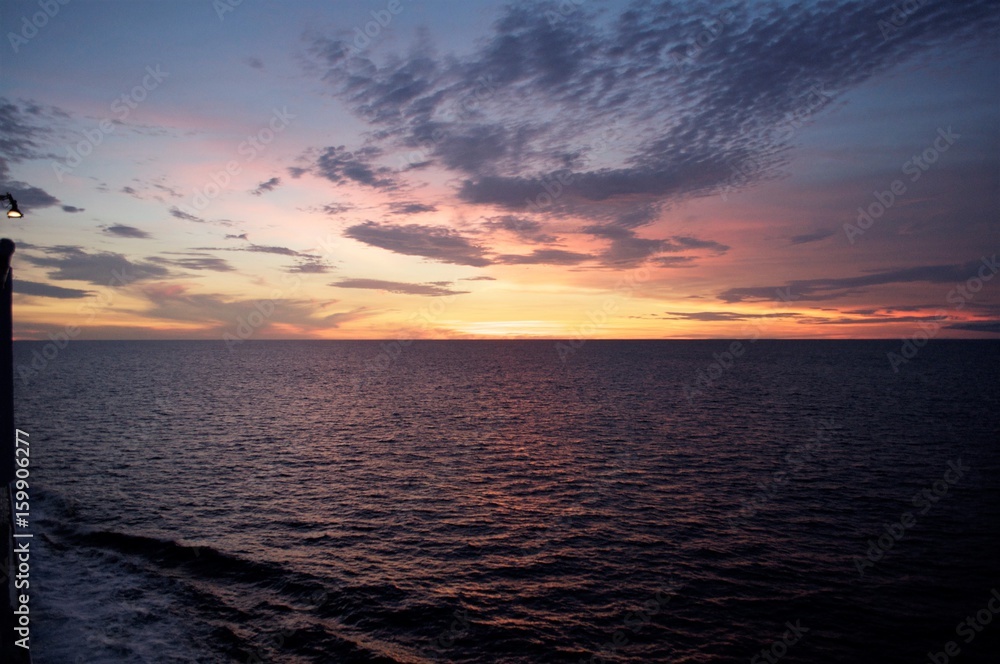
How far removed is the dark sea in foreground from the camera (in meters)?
22.4

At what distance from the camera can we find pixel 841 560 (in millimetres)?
28938

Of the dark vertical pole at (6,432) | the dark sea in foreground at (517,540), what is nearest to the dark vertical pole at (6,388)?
the dark vertical pole at (6,432)

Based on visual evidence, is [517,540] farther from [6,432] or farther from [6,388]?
[6,388]

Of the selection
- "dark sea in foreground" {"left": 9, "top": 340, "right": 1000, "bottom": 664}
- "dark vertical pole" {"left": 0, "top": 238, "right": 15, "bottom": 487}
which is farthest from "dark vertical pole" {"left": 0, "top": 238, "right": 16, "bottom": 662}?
"dark sea in foreground" {"left": 9, "top": 340, "right": 1000, "bottom": 664}

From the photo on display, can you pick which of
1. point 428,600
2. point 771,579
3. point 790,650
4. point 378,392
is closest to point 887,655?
point 790,650

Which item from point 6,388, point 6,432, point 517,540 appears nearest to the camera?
point 6,388

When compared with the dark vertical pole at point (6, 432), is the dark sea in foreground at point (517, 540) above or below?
below

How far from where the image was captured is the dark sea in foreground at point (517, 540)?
73.6 feet

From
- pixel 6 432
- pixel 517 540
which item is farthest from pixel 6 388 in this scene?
pixel 517 540

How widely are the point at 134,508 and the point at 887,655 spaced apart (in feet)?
151

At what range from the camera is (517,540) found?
3250 cm

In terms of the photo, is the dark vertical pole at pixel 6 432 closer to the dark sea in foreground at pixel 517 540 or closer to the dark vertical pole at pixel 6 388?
the dark vertical pole at pixel 6 388

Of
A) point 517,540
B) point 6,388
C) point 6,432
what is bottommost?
point 517,540

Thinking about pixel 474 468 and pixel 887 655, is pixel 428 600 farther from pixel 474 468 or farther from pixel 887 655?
pixel 474 468
